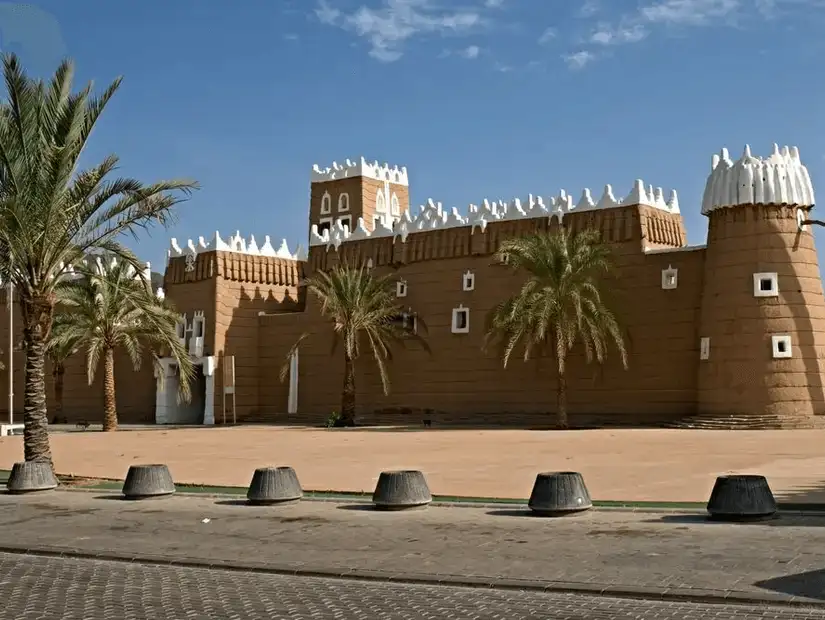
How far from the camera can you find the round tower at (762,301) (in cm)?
2739

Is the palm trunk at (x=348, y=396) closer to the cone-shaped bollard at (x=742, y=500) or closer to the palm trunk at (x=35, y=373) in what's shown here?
the palm trunk at (x=35, y=373)

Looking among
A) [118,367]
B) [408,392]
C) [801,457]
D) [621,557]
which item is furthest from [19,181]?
[118,367]

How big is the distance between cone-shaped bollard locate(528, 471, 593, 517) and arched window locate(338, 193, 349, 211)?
34.0 m

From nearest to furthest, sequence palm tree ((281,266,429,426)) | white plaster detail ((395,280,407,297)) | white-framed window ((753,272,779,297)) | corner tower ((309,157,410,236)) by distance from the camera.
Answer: white-framed window ((753,272,779,297)) → palm tree ((281,266,429,426)) → white plaster detail ((395,280,407,297)) → corner tower ((309,157,410,236))

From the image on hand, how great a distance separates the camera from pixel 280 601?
7137 millimetres

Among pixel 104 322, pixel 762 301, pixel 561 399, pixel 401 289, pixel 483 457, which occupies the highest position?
pixel 401 289

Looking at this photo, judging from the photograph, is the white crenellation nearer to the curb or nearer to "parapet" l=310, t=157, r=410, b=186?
"parapet" l=310, t=157, r=410, b=186

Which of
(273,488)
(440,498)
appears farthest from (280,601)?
(440,498)

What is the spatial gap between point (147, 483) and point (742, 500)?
7.69m

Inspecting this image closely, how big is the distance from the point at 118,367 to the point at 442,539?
3496 centimetres

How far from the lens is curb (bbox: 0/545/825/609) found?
662cm

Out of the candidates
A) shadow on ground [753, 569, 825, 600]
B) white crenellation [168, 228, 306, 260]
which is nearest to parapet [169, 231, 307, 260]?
white crenellation [168, 228, 306, 260]

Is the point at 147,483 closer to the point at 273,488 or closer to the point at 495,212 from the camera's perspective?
the point at 273,488

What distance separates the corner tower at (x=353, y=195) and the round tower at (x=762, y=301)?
17707 mm
